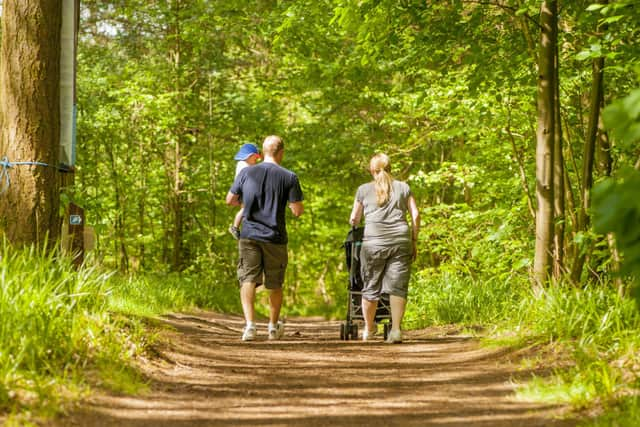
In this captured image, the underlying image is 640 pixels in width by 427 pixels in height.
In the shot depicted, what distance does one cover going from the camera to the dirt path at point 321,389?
4.73 metres

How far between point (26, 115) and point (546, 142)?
16.3ft

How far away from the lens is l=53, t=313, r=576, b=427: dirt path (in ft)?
15.5

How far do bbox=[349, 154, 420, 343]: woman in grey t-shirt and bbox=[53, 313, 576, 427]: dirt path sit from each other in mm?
620

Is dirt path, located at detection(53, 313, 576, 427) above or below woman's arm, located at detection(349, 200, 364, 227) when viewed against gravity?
below

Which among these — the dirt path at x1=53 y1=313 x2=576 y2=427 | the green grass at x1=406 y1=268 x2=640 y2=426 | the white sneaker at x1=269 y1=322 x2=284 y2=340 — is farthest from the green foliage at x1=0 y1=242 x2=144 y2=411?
the green grass at x1=406 y1=268 x2=640 y2=426

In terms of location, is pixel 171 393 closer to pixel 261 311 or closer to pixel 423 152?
pixel 423 152

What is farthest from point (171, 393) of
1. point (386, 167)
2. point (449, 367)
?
point (386, 167)

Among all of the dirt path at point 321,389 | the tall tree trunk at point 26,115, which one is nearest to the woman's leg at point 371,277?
the dirt path at point 321,389

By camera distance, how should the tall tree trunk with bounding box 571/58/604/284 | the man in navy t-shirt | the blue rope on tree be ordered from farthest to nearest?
the man in navy t-shirt, the tall tree trunk with bounding box 571/58/604/284, the blue rope on tree

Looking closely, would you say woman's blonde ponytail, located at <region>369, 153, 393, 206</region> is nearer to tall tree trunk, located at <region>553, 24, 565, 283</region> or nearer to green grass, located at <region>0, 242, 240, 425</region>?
tall tree trunk, located at <region>553, 24, 565, 283</region>

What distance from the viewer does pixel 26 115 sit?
6.50 metres

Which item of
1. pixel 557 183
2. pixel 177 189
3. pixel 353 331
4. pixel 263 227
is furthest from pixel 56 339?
pixel 177 189

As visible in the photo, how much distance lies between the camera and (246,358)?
734cm

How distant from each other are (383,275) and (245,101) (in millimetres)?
10601
